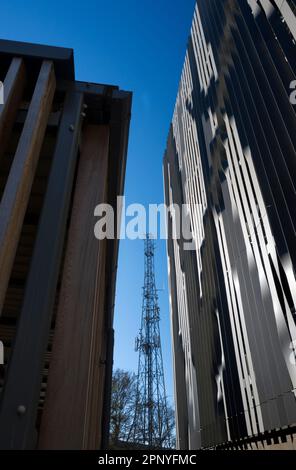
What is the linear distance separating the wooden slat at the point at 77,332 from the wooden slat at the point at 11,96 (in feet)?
1.84

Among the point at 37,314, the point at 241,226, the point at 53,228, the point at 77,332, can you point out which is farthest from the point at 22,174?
the point at 241,226

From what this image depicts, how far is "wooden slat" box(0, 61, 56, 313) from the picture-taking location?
154cm

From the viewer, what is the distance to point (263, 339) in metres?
9.55

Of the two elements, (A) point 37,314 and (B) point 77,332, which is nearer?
(A) point 37,314

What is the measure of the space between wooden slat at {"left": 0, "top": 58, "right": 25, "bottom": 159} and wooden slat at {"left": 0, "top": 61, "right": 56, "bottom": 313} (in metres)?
Answer: 0.13

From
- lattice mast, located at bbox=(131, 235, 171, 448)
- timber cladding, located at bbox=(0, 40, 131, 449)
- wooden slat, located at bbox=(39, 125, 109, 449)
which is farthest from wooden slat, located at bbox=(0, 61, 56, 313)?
lattice mast, located at bbox=(131, 235, 171, 448)

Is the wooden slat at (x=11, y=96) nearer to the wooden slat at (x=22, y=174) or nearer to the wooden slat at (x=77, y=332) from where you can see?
the wooden slat at (x=22, y=174)

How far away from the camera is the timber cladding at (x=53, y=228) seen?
1369 millimetres

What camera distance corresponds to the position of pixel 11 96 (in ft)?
6.64

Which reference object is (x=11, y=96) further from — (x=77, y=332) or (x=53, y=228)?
(x=77, y=332)

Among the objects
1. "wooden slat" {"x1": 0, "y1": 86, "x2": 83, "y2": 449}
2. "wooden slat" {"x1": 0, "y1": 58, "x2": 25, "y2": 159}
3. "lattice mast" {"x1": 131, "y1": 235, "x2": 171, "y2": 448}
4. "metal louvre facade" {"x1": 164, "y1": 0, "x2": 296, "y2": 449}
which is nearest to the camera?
"wooden slat" {"x1": 0, "y1": 86, "x2": 83, "y2": 449}

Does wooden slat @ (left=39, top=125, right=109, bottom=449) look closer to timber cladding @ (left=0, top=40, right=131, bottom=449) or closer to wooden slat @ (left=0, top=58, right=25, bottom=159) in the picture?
timber cladding @ (left=0, top=40, right=131, bottom=449)

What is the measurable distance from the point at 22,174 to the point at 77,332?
0.92 metres
